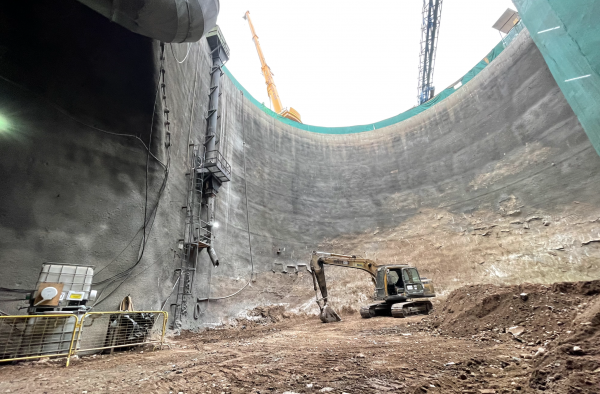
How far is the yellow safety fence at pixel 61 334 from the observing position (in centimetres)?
479

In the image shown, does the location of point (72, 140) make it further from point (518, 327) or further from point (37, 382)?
point (518, 327)

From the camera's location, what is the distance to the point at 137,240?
776 cm

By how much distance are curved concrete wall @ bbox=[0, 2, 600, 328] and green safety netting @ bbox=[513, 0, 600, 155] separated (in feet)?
22.5

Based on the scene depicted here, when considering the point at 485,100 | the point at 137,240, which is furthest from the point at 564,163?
the point at 137,240

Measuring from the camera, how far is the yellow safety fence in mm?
4785

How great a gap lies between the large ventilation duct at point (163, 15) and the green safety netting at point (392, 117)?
11.4 meters

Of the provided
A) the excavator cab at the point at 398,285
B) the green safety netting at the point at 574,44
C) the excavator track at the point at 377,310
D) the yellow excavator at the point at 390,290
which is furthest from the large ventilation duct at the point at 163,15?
the excavator track at the point at 377,310

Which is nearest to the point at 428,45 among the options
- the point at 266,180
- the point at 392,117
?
the point at 392,117

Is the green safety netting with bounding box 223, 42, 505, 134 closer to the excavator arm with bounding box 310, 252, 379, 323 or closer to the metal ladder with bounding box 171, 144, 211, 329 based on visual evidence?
the metal ladder with bounding box 171, 144, 211, 329

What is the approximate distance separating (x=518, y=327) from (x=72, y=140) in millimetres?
10199

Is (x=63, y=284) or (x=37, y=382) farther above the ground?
(x=63, y=284)

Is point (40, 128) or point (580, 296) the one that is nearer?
point (580, 296)

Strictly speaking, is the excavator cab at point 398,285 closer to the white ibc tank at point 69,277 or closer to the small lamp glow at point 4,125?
the white ibc tank at point 69,277

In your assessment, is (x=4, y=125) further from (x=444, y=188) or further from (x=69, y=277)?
(x=444, y=188)
